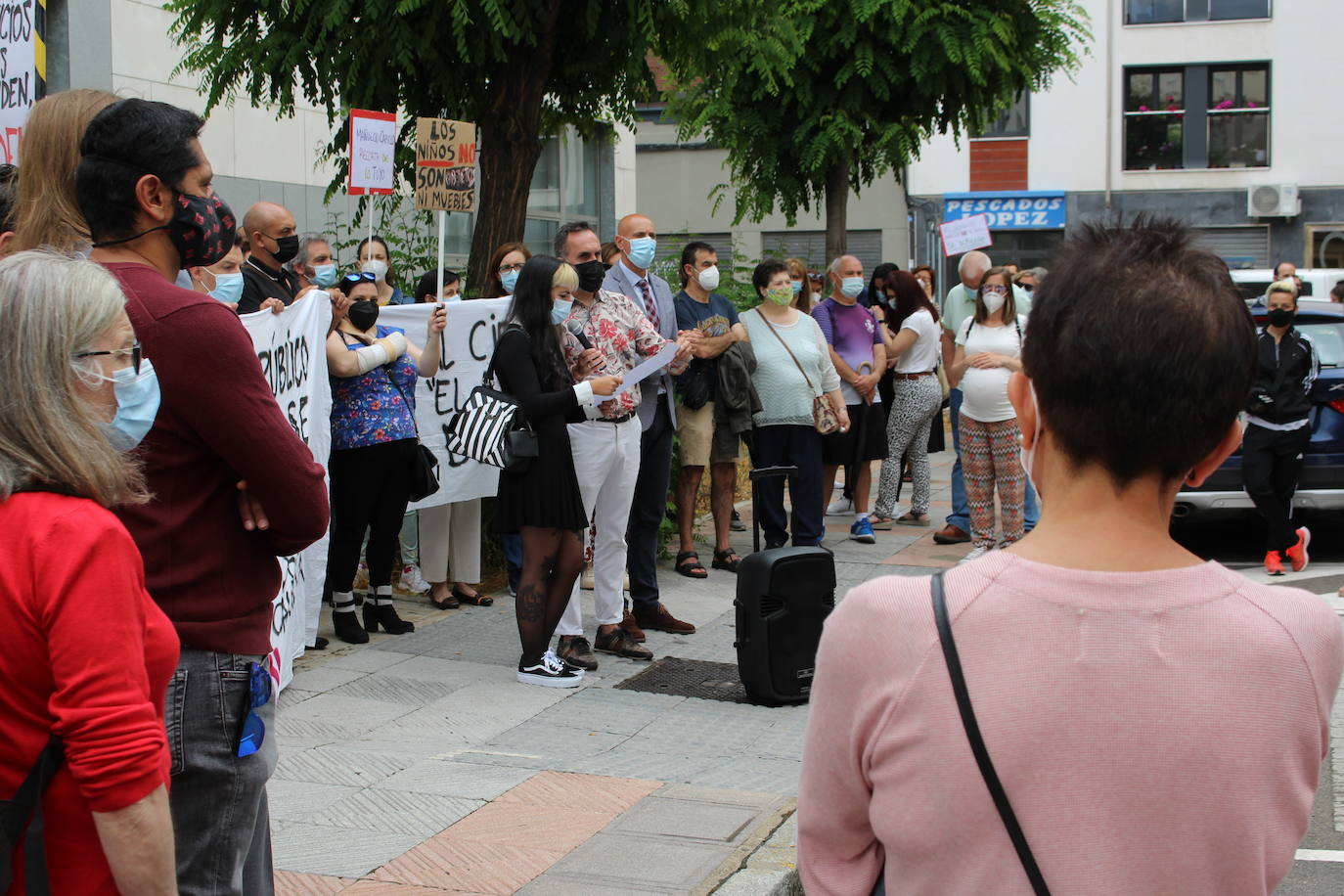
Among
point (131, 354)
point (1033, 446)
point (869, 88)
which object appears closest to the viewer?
point (1033, 446)

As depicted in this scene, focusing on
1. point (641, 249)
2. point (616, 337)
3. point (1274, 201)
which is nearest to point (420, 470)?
point (616, 337)

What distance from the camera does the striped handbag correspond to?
6.31 metres

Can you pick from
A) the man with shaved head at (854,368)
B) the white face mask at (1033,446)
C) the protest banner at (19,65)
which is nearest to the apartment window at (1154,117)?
the man with shaved head at (854,368)

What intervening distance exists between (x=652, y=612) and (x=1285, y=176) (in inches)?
1084

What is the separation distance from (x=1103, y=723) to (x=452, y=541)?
23.2 feet

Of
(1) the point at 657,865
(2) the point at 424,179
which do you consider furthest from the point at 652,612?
(1) the point at 657,865

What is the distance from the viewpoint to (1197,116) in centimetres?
3152

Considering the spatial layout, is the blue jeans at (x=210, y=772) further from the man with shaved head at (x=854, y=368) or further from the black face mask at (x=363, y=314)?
the man with shaved head at (x=854, y=368)

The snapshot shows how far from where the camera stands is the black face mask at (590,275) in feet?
22.9

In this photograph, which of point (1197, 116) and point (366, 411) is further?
point (1197, 116)

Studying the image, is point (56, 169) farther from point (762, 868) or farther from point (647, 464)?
point (647, 464)

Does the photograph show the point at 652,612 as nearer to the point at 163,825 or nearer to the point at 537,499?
the point at 537,499

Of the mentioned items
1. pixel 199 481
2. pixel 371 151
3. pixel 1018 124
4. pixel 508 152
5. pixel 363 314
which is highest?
pixel 1018 124

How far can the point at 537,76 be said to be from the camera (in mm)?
9336
